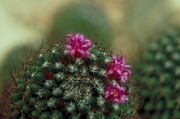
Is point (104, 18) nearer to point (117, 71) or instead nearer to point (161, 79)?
point (161, 79)

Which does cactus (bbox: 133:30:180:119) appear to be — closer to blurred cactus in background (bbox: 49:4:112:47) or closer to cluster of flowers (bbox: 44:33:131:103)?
blurred cactus in background (bbox: 49:4:112:47)

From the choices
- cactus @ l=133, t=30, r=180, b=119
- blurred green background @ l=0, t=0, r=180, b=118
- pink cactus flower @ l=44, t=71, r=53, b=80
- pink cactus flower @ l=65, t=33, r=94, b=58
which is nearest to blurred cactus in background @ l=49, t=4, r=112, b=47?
blurred green background @ l=0, t=0, r=180, b=118

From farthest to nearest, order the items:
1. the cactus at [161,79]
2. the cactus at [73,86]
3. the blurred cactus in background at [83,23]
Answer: the blurred cactus in background at [83,23] < the cactus at [161,79] < the cactus at [73,86]

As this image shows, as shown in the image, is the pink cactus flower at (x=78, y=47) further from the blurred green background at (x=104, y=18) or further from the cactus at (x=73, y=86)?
the blurred green background at (x=104, y=18)

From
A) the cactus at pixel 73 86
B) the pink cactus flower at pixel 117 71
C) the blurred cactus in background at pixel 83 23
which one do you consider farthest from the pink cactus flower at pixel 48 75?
the blurred cactus in background at pixel 83 23

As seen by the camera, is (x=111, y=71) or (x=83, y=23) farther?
(x=83, y=23)

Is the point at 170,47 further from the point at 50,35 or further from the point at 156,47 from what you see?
the point at 50,35

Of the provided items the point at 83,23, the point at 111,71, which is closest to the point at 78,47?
the point at 111,71

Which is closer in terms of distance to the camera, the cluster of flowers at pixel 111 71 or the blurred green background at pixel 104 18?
the cluster of flowers at pixel 111 71
